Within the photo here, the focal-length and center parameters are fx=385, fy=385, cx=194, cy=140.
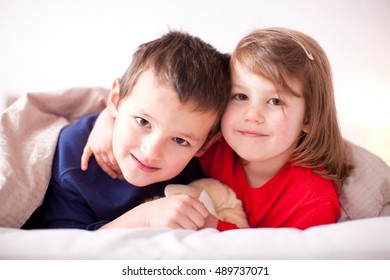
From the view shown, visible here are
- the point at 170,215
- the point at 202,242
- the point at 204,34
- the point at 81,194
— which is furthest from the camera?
the point at 204,34

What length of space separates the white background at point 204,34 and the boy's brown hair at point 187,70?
0.89 ft

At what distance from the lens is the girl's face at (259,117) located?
0.73m

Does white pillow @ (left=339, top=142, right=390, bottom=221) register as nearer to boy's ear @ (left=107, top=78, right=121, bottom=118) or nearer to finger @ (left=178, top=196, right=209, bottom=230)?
finger @ (left=178, top=196, right=209, bottom=230)

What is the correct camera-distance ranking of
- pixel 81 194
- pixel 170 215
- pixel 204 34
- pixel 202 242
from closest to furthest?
1. pixel 202 242
2. pixel 170 215
3. pixel 81 194
4. pixel 204 34

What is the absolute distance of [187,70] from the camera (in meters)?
0.71

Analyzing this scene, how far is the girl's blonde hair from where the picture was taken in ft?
2.40

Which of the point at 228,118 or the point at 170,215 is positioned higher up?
the point at 228,118

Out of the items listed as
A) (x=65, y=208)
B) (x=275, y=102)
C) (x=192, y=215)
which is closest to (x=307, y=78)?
(x=275, y=102)

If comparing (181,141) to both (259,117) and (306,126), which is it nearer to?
(259,117)

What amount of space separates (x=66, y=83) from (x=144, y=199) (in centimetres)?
51

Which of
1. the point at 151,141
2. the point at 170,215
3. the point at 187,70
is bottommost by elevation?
the point at 170,215

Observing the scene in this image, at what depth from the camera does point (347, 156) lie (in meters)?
0.90

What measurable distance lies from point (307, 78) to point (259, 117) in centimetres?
13
